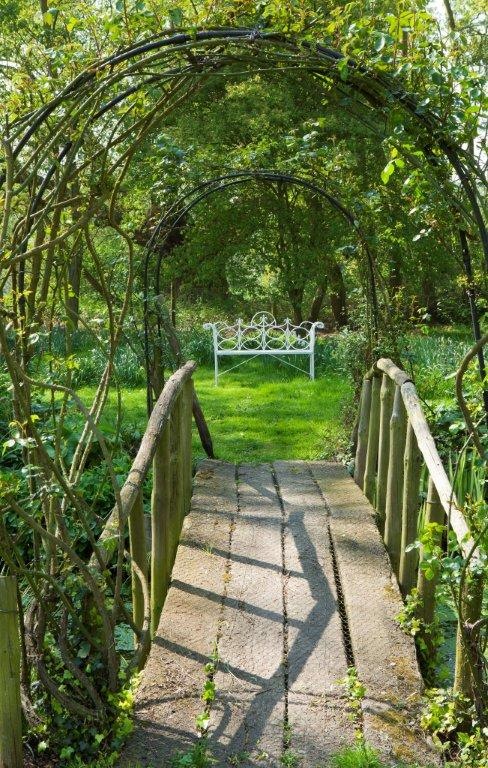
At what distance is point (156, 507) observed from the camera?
387 centimetres

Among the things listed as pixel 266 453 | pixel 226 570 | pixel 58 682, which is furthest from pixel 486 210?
pixel 266 453

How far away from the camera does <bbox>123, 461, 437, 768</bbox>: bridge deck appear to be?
264cm

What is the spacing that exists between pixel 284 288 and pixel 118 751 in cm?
1235

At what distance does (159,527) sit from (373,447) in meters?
1.96

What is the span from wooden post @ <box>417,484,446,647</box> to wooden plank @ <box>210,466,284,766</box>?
0.62 m

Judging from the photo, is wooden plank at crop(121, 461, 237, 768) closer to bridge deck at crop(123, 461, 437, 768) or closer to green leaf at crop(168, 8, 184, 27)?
bridge deck at crop(123, 461, 437, 768)

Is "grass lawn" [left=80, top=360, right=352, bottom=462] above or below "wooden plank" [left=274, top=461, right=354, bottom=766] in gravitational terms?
above

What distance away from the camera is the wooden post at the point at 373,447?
5.37 m

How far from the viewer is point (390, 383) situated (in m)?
4.78

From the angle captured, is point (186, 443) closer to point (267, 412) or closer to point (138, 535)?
point (138, 535)

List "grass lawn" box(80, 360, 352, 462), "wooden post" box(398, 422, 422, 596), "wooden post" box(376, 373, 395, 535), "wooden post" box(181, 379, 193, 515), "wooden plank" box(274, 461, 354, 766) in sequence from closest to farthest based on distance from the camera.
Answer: "wooden plank" box(274, 461, 354, 766) → "wooden post" box(398, 422, 422, 596) → "wooden post" box(376, 373, 395, 535) → "wooden post" box(181, 379, 193, 515) → "grass lawn" box(80, 360, 352, 462)

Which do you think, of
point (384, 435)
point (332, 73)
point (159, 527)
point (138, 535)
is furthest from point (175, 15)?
point (384, 435)

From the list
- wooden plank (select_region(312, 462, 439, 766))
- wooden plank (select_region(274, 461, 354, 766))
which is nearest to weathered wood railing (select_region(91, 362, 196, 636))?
wooden plank (select_region(274, 461, 354, 766))

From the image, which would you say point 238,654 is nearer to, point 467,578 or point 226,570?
point 226,570
